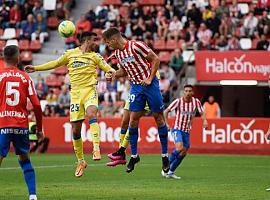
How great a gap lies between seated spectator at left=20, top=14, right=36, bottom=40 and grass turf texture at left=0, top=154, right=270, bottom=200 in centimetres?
1393

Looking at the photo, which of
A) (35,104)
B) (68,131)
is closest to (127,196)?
(35,104)

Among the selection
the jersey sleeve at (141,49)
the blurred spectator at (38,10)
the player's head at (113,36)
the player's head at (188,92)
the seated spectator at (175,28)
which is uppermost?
the blurred spectator at (38,10)

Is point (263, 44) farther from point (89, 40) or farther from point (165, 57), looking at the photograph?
point (89, 40)

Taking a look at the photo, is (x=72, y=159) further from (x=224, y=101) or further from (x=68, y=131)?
(x=224, y=101)

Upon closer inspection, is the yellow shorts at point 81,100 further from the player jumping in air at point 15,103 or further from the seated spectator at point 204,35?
the seated spectator at point 204,35

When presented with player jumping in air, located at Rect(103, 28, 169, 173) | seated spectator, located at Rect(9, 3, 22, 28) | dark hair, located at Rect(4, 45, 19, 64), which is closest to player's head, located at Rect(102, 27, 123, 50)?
player jumping in air, located at Rect(103, 28, 169, 173)

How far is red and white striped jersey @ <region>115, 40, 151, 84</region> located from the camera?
17.4 meters

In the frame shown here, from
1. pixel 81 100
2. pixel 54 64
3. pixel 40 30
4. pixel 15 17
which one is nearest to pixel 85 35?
pixel 54 64

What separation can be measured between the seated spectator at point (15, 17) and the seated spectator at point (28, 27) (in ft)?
1.68

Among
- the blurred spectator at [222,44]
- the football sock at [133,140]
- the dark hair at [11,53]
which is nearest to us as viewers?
the dark hair at [11,53]

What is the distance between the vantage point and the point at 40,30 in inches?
1628

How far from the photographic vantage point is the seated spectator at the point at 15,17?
137 ft

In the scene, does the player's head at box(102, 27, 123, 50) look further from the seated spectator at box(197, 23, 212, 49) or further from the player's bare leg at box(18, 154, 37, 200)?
the seated spectator at box(197, 23, 212, 49)

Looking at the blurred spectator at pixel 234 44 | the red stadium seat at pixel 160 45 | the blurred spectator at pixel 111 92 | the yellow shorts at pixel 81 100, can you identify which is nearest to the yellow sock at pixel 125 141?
the yellow shorts at pixel 81 100
